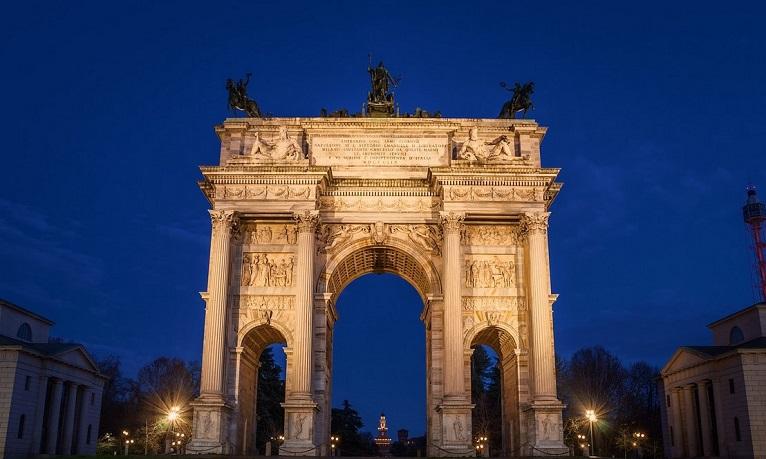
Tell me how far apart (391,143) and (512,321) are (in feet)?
32.4

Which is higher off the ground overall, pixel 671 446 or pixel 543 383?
pixel 543 383

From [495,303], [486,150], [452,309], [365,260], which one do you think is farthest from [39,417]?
[486,150]

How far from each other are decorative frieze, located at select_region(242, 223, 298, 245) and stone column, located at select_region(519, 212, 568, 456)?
407 inches

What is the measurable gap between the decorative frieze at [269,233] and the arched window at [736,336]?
23844 mm

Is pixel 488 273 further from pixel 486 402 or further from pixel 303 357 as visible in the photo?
pixel 486 402

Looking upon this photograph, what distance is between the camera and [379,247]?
108 ft

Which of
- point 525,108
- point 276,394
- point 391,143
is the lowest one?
point 276,394

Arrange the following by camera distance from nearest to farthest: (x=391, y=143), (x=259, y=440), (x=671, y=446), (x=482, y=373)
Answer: (x=391, y=143)
(x=671, y=446)
(x=259, y=440)
(x=482, y=373)

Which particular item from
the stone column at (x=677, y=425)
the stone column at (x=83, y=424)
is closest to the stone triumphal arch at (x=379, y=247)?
the stone column at (x=83, y=424)

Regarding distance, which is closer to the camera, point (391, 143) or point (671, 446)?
point (391, 143)

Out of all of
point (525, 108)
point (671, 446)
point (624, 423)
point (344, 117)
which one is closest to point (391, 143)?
point (344, 117)

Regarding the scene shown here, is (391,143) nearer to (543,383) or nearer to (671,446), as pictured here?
(543,383)

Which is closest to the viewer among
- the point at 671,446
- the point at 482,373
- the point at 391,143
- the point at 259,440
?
the point at 391,143

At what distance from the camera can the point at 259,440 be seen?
56.8 m
